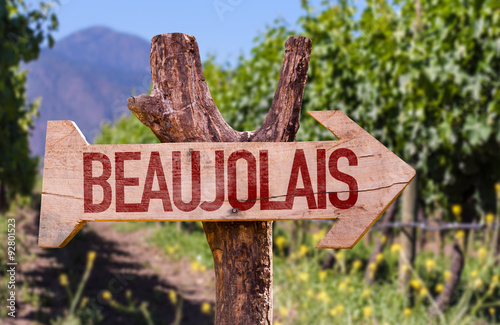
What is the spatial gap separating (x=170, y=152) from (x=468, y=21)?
12.1 feet

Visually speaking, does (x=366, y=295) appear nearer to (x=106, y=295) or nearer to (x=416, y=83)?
(x=416, y=83)

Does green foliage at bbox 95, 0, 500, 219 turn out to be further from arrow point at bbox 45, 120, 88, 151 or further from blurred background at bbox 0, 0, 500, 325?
arrow point at bbox 45, 120, 88, 151

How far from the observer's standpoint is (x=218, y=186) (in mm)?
1296

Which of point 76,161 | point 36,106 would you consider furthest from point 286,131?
point 36,106

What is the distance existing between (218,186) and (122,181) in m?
0.29

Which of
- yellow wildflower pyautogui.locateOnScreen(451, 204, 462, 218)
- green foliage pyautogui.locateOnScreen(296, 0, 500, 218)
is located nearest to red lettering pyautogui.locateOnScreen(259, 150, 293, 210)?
green foliage pyautogui.locateOnScreen(296, 0, 500, 218)

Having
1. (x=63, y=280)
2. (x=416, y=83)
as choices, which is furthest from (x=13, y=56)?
(x=416, y=83)

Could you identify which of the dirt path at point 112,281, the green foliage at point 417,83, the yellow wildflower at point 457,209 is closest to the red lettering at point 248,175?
the green foliage at point 417,83

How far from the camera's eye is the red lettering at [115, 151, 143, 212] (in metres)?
1.32

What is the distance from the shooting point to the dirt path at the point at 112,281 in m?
5.20

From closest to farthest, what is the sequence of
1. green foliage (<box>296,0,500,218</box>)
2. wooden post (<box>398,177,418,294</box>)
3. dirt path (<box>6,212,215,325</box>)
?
green foliage (<box>296,0,500,218</box>) < wooden post (<box>398,177,418,294</box>) < dirt path (<box>6,212,215,325</box>)

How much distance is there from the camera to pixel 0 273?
19.4 ft

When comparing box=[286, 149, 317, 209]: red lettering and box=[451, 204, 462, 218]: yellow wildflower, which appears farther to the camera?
box=[451, 204, 462, 218]: yellow wildflower

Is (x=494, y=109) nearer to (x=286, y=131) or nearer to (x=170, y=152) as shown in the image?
(x=286, y=131)
